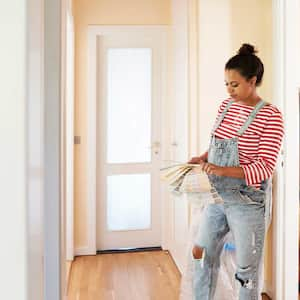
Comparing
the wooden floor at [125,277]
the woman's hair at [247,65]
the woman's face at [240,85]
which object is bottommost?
the wooden floor at [125,277]

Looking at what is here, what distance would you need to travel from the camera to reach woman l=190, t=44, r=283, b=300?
188cm

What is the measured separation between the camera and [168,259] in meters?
3.64

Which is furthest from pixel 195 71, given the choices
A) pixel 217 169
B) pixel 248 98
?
pixel 217 169

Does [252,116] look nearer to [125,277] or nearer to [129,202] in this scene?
[125,277]

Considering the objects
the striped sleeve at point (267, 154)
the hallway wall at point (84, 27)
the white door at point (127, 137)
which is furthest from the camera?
the white door at point (127, 137)

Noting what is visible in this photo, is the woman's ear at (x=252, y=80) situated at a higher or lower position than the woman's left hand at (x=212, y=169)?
higher

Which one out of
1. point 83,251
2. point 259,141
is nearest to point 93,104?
point 83,251

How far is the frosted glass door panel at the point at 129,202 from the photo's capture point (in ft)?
12.8

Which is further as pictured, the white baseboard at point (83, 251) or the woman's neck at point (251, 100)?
the white baseboard at point (83, 251)

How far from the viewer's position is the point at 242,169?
6.10ft
